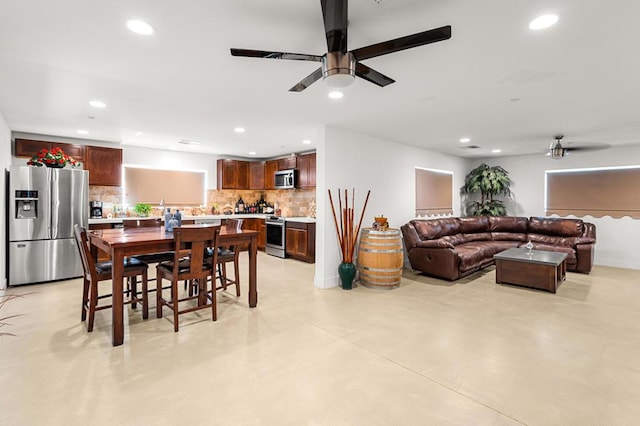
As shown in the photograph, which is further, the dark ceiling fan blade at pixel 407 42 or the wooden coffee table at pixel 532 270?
the wooden coffee table at pixel 532 270

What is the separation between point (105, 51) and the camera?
7.89 feet

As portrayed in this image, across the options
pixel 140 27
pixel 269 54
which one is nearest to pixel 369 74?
pixel 269 54

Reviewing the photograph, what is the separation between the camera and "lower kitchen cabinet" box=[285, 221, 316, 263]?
6.29 m

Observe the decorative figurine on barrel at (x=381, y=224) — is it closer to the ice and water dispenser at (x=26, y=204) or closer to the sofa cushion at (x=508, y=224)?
the sofa cushion at (x=508, y=224)

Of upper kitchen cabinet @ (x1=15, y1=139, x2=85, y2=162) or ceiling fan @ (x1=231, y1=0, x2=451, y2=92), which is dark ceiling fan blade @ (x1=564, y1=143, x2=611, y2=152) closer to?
ceiling fan @ (x1=231, y1=0, x2=451, y2=92)

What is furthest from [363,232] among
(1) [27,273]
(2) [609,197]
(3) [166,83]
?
(2) [609,197]

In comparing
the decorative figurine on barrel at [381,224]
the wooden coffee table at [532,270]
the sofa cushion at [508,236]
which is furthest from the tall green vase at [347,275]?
the sofa cushion at [508,236]

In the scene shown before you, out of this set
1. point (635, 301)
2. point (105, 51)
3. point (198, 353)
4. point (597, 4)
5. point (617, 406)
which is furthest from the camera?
point (635, 301)

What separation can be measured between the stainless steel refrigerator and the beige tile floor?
2.75 feet

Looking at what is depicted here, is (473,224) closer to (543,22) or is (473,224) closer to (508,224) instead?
(508,224)

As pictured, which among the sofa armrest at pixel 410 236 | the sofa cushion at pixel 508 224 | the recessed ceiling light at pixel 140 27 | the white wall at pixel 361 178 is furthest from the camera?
the sofa cushion at pixel 508 224

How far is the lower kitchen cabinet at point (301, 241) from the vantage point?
629 cm

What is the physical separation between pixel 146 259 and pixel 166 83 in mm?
1988

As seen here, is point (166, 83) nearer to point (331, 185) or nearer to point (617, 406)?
point (331, 185)
